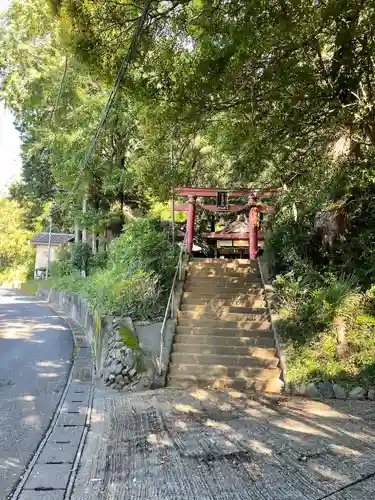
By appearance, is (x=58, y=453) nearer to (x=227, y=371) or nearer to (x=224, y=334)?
(x=227, y=371)

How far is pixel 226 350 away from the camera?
827cm

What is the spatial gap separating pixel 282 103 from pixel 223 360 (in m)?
4.55

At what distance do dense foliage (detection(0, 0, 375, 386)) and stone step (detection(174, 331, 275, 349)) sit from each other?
1.56 ft

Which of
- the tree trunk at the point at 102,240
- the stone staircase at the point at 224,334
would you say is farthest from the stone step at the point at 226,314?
the tree trunk at the point at 102,240

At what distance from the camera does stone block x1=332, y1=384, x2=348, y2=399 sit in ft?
22.2

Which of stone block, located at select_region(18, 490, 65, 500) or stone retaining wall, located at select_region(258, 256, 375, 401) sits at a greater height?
stone retaining wall, located at select_region(258, 256, 375, 401)

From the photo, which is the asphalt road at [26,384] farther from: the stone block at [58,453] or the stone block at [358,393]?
the stone block at [358,393]

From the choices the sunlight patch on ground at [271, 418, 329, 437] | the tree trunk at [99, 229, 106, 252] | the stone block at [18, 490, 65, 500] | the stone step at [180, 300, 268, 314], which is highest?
the tree trunk at [99, 229, 106, 252]

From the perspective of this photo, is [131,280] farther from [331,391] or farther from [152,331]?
[331,391]

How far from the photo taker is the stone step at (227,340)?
27.8 feet

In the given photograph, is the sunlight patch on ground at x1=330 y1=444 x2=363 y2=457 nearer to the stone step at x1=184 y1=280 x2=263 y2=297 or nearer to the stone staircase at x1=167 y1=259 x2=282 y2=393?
the stone staircase at x1=167 y1=259 x2=282 y2=393

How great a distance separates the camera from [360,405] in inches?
254

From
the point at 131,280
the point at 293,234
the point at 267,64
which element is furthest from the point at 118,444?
the point at 293,234

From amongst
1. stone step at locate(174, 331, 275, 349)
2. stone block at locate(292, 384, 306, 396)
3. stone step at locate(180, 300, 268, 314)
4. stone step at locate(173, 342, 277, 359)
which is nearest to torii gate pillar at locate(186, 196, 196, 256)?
stone step at locate(180, 300, 268, 314)
